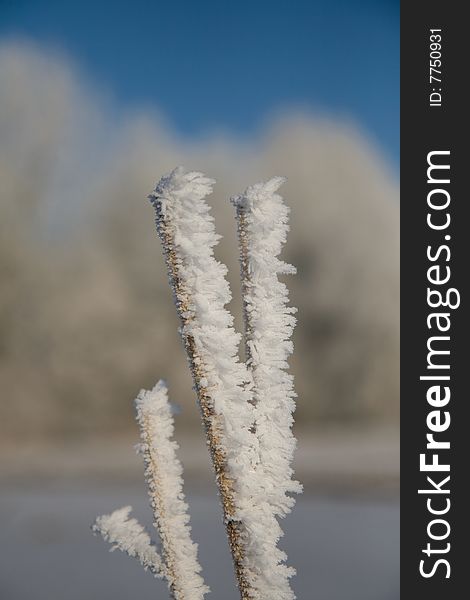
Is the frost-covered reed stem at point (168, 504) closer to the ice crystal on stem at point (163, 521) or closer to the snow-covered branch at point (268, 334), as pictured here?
the ice crystal on stem at point (163, 521)

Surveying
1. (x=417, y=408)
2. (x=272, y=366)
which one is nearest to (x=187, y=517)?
(x=272, y=366)

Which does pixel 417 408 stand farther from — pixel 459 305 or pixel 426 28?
pixel 426 28

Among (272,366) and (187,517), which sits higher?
(272,366)

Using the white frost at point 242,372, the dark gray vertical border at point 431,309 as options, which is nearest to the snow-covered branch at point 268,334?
the white frost at point 242,372

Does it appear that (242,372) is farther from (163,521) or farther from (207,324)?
(163,521)

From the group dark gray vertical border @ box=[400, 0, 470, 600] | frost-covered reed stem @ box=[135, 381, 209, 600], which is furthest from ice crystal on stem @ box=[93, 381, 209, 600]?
dark gray vertical border @ box=[400, 0, 470, 600]
